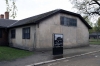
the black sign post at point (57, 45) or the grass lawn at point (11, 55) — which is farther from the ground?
the black sign post at point (57, 45)

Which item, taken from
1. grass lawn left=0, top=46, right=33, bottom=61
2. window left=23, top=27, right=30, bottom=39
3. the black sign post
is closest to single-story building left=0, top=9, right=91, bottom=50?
window left=23, top=27, right=30, bottom=39

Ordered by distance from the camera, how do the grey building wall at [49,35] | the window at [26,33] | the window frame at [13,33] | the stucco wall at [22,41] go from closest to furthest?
the grey building wall at [49,35] < the stucco wall at [22,41] < the window at [26,33] < the window frame at [13,33]

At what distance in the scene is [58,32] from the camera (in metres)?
18.6

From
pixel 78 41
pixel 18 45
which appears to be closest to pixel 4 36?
pixel 18 45

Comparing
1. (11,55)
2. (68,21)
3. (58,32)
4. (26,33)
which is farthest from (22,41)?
(68,21)

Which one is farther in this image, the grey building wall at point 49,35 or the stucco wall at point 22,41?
the stucco wall at point 22,41

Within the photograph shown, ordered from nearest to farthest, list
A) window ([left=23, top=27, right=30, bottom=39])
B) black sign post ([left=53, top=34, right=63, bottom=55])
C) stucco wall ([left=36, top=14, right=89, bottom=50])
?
black sign post ([left=53, top=34, right=63, bottom=55]) < stucco wall ([left=36, top=14, right=89, bottom=50]) < window ([left=23, top=27, right=30, bottom=39])

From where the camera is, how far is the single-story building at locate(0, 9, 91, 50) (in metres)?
16.6

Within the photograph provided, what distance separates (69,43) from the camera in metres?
20.1

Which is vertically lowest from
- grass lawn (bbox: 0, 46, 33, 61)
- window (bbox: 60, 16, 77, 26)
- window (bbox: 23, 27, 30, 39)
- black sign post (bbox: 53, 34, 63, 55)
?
grass lawn (bbox: 0, 46, 33, 61)

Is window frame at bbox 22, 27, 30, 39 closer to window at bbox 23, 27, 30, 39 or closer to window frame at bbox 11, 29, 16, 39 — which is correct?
window at bbox 23, 27, 30, 39

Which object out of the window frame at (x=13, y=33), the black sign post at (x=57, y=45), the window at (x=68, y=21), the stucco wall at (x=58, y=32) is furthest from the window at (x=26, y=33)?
the black sign post at (x=57, y=45)

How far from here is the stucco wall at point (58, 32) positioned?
16.6 m

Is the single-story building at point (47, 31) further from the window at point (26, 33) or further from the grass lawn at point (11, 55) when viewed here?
the grass lawn at point (11, 55)
